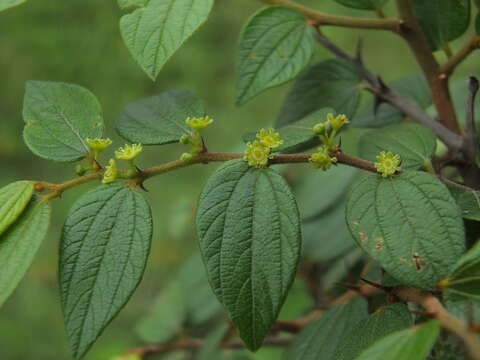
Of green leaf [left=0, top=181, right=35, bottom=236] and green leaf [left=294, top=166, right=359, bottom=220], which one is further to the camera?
green leaf [left=294, top=166, right=359, bottom=220]

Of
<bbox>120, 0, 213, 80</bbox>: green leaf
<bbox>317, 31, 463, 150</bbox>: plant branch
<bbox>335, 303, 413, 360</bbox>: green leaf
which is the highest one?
<bbox>120, 0, 213, 80</bbox>: green leaf

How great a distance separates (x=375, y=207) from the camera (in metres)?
0.58

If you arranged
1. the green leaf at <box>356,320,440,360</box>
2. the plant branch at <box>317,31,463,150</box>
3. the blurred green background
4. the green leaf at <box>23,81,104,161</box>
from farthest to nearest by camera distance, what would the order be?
the blurred green background < the plant branch at <box>317,31,463,150</box> < the green leaf at <box>23,81,104,161</box> < the green leaf at <box>356,320,440,360</box>

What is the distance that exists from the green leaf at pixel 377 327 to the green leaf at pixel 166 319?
60cm

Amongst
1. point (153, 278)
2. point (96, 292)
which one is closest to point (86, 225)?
point (96, 292)

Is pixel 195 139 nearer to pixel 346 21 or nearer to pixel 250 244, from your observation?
pixel 250 244

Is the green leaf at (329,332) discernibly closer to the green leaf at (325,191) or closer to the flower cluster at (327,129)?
the flower cluster at (327,129)

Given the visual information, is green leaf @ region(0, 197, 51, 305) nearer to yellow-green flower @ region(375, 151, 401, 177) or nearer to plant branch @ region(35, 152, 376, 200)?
plant branch @ region(35, 152, 376, 200)

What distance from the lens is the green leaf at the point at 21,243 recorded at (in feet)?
1.84

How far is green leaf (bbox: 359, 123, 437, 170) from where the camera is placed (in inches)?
27.1

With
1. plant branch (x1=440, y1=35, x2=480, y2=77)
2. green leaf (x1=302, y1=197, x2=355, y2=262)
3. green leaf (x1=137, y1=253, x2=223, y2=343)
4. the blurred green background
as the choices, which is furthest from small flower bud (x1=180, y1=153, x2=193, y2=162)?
the blurred green background

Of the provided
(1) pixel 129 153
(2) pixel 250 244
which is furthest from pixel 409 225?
(1) pixel 129 153

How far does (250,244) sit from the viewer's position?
57cm

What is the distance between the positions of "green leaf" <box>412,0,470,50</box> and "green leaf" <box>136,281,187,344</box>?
0.65m
